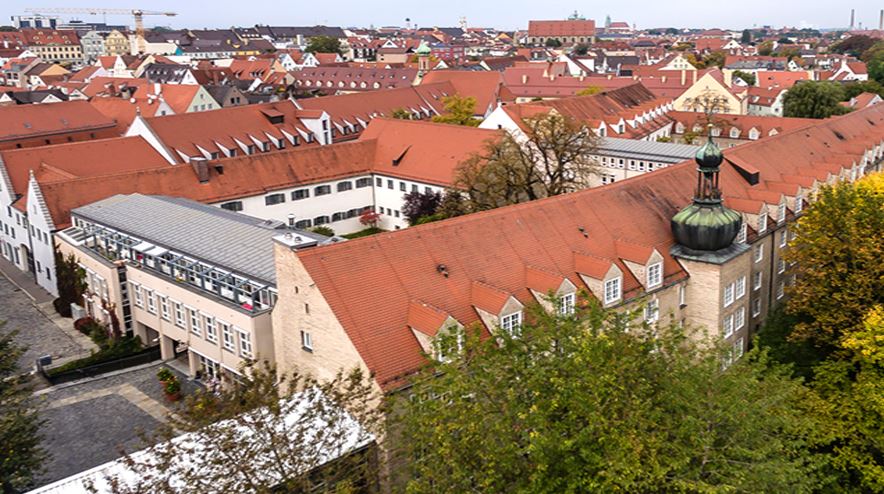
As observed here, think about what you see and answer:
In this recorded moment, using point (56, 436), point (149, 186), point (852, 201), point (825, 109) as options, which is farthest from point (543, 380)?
point (825, 109)

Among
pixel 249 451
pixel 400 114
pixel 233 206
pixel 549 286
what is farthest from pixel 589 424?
pixel 400 114

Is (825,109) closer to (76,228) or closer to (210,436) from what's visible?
(76,228)

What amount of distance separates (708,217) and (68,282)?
36455mm

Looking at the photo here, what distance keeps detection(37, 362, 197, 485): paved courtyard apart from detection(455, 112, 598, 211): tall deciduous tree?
22.8m

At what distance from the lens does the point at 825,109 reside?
102375 millimetres

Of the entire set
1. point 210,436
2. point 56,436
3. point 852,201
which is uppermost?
point 852,201

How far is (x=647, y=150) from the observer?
69.2m

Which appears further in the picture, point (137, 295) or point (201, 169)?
point (201, 169)

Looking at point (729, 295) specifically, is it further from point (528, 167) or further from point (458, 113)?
point (458, 113)

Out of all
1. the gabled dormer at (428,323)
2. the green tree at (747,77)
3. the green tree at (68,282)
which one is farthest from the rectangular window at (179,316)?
the green tree at (747,77)

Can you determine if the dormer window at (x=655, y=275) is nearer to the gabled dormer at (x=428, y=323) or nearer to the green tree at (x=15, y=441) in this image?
the gabled dormer at (x=428, y=323)

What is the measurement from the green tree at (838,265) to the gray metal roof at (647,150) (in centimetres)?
3050

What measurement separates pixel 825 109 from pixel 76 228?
293 ft

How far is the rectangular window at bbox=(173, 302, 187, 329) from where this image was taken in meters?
39.4
